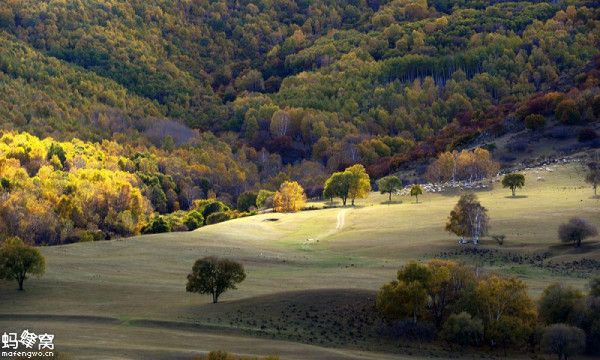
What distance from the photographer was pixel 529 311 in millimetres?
64250

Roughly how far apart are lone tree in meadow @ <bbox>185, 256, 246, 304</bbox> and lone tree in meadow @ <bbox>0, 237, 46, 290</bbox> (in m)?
11.9

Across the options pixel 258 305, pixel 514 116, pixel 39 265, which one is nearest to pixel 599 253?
pixel 258 305

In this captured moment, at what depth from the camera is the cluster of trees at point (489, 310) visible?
62500 mm

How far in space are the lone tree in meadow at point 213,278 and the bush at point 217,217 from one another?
2980 inches

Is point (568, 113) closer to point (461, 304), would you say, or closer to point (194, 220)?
point (194, 220)

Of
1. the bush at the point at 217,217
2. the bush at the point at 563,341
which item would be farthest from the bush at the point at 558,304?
the bush at the point at 217,217

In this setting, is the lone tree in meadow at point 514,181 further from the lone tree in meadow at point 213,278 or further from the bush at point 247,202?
the lone tree in meadow at point 213,278

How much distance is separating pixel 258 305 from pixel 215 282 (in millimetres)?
5226

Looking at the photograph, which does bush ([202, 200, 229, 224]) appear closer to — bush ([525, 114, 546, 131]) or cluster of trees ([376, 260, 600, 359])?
bush ([525, 114, 546, 131])

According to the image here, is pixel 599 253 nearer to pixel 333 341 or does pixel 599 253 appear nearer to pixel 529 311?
pixel 529 311

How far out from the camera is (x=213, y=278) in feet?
235

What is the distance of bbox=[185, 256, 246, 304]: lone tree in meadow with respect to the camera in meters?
71.4

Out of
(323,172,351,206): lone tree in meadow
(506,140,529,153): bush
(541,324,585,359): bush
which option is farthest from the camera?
(506,140,529,153): bush

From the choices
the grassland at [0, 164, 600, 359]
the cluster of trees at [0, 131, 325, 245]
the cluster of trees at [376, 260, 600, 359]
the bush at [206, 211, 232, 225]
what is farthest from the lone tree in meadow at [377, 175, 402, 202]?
the cluster of trees at [376, 260, 600, 359]
